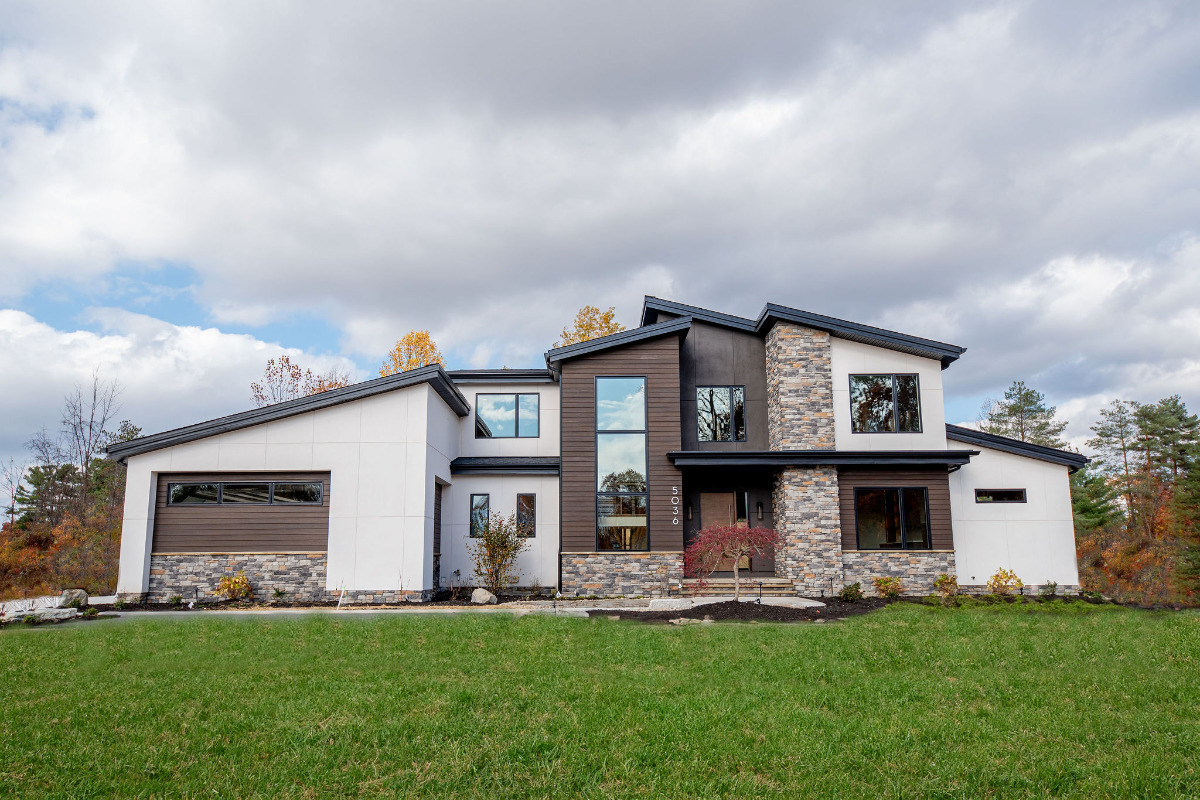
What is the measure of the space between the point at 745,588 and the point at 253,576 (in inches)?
433

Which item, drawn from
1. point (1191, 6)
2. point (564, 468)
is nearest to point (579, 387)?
point (564, 468)

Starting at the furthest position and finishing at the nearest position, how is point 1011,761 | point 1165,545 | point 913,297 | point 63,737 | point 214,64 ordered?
point 1165,545 → point 913,297 → point 214,64 → point 63,737 → point 1011,761

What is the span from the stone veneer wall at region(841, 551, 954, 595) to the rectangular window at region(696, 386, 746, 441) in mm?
4053

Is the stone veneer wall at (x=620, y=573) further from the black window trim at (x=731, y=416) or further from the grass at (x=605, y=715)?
the grass at (x=605, y=715)

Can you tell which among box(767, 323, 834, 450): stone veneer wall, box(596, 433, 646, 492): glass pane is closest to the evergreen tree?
box(767, 323, 834, 450): stone veneer wall

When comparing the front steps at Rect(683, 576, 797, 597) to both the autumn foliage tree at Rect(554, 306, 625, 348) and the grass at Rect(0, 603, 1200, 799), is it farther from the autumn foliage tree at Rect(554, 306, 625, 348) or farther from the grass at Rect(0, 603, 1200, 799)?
the autumn foliage tree at Rect(554, 306, 625, 348)

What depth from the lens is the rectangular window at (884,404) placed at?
1827 centimetres

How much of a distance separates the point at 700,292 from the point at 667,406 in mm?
13358

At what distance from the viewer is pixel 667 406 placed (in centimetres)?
1809

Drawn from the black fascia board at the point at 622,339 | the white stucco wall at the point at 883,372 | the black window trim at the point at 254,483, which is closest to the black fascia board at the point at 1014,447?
the white stucco wall at the point at 883,372

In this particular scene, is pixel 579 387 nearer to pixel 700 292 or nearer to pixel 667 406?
pixel 667 406

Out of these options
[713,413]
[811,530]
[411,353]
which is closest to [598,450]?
[713,413]

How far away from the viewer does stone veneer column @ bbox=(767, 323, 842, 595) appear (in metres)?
17.1

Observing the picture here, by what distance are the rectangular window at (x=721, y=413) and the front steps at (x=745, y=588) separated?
3716 mm
